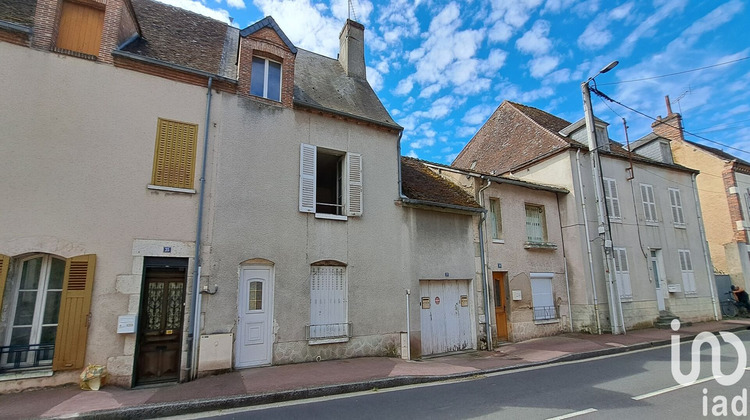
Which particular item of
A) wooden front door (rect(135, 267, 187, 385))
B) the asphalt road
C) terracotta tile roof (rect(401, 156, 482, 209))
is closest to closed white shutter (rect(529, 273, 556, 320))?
terracotta tile roof (rect(401, 156, 482, 209))

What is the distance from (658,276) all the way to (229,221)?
55.4 ft

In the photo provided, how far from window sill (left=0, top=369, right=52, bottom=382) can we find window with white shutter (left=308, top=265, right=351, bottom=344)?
181 inches

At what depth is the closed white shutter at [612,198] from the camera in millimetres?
14102

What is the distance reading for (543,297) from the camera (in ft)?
40.7

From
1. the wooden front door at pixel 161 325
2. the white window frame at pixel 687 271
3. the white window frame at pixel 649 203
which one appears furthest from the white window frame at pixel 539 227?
the wooden front door at pixel 161 325

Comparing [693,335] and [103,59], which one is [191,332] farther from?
[693,335]

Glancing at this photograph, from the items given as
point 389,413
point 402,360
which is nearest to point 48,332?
point 389,413

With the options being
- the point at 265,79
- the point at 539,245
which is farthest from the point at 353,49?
the point at 539,245

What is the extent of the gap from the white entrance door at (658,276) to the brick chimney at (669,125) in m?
8.78

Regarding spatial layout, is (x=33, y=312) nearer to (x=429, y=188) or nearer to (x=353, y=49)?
(x=429, y=188)

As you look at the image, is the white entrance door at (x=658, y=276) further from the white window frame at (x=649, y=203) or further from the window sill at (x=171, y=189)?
the window sill at (x=171, y=189)

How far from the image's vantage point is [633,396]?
5719 millimetres

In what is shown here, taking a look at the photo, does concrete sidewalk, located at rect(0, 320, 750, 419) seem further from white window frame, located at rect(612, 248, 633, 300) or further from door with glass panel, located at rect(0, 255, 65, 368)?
white window frame, located at rect(612, 248, 633, 300)

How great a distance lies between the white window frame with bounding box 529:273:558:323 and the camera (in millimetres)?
12086
